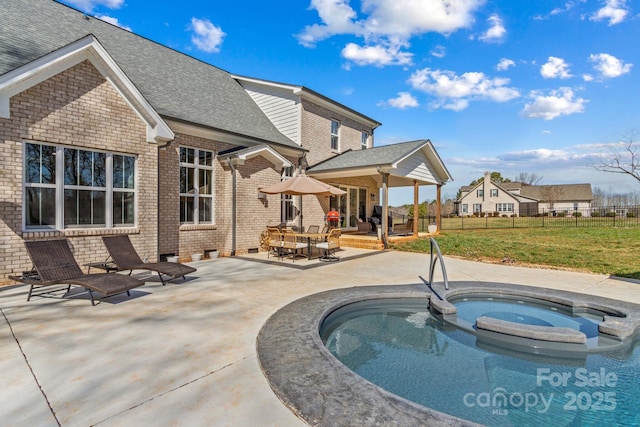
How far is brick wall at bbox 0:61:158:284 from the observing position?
6668 mm

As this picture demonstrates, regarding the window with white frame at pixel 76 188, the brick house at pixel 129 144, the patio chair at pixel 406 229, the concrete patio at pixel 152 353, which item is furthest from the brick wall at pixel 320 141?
the concrete patio at pixel 152 353

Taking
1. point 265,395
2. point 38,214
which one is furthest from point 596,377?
point 38,214

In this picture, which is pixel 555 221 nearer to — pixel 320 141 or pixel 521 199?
pixel 320 141

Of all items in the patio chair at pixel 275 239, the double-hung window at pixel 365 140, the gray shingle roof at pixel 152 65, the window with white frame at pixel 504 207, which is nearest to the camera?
the gray shingle roof at pixel 152 65

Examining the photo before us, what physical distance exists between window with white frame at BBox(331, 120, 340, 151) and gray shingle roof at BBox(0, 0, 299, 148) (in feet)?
12.3

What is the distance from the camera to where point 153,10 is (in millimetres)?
Answer: 14758

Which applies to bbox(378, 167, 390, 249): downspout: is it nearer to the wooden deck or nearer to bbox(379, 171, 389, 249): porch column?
bbox(379, 171, 389, 249): porch column

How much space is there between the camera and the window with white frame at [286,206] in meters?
13.9

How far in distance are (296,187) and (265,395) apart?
322 inches

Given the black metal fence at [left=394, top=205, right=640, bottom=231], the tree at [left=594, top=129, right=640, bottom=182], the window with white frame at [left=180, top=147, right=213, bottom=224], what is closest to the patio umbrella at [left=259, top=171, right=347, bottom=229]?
the window with white frame at [left=180, top=147, right=213, bottom=224]

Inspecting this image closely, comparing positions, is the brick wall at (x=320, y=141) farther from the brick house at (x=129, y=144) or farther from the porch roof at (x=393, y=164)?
the porch roof at (x=393, y=164)

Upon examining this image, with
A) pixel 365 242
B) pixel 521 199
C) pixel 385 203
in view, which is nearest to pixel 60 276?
pixel 365 242

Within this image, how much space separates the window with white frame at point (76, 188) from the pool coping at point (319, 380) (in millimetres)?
6100

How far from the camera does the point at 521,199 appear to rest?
57719mm
